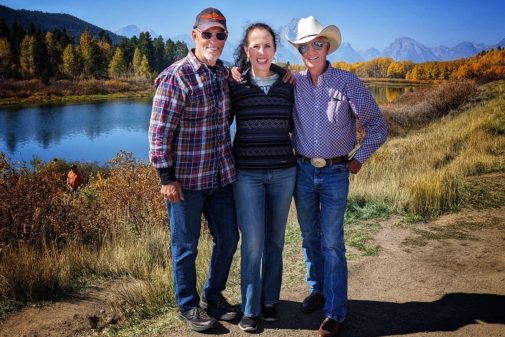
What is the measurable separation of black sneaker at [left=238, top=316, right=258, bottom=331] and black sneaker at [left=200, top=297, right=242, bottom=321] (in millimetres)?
134

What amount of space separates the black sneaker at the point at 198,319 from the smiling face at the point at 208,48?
1845mm

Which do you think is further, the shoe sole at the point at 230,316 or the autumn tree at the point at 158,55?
the autumn tree at the point at 158,55

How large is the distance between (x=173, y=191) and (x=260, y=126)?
29.7 inches

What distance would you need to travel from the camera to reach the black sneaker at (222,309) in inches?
126

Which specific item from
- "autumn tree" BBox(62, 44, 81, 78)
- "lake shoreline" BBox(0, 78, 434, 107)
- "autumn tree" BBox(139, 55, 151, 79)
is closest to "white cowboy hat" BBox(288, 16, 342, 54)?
"lake shoreline" BBox(0, 78, 434, 107)

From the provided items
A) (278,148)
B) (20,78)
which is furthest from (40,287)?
(20,78)

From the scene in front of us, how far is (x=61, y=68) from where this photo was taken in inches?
2928

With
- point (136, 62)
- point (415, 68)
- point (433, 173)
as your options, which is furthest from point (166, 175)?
point (415, 68)

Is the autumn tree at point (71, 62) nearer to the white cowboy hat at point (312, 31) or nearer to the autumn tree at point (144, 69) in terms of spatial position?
the autumn tree at point (144, 69)

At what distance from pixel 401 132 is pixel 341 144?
73.7ft

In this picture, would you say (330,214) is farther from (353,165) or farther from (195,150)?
(195,150)

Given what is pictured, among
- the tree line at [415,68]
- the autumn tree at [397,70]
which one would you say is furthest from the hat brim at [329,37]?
the autumn tree at [397,70]

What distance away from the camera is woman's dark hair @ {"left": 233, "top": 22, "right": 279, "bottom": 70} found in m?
2.97

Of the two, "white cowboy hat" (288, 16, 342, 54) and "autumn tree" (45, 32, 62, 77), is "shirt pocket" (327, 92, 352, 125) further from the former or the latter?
"autumn tree" (45, 32, 62, 77)
